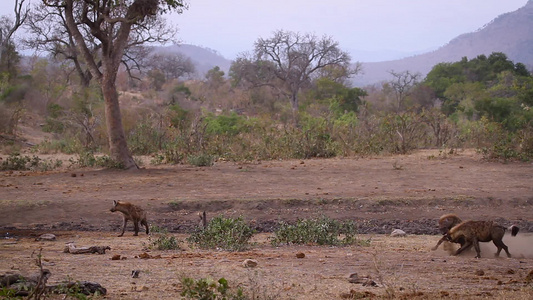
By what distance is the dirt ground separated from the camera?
5.70m

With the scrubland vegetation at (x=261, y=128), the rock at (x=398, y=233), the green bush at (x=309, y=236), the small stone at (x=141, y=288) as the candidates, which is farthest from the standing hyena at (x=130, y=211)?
the scrubland vegetation at (x=261, y=128)

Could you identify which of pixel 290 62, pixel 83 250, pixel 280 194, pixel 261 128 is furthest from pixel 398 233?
pixel 290 62

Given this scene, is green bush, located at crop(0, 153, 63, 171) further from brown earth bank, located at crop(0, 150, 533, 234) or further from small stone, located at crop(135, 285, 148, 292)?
small stone, located at crop(135, 285, 148, 292)

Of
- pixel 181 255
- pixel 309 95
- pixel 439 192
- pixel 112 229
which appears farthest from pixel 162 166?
pixel 309 95

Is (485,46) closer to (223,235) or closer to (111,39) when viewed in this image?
(111,39)

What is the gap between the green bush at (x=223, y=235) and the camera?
8.09m

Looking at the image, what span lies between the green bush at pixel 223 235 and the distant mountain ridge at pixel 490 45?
110184mm

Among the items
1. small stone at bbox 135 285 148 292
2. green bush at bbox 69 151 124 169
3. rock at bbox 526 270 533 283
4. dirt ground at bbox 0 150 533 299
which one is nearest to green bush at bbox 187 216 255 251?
dirt ground at bbox 0 150 533 299

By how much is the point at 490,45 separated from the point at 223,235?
130 metres

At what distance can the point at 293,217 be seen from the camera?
467 inches

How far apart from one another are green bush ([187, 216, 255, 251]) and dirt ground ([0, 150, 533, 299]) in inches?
12.5

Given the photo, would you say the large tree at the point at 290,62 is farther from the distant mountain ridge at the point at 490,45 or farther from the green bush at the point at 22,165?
the distant mountain ridge at the point at 490,45

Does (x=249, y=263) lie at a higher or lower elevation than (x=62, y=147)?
lower

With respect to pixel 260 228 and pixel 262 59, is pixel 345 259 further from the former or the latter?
pixel 262 59
